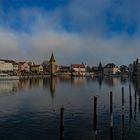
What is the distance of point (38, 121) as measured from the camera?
4244 cm

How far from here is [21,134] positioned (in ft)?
117

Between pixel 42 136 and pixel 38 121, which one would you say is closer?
pixel 42 136

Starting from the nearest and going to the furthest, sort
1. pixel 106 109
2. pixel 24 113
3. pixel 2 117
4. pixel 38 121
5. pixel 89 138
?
pixel 89 138 < pixel 38 121 < pixel 2 117 < pixel 24 113 < pixel 106 109

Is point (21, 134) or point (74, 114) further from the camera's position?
point (74, 114)

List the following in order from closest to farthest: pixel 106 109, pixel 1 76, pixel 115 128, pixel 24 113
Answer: pixel 115 128
pixel 24 113
pixel 106 109
pixel 1 76

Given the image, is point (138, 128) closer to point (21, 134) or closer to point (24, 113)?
point (21, 134)

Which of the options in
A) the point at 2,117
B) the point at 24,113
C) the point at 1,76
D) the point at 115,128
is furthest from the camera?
the point at 1,76

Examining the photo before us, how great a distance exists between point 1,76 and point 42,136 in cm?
16511

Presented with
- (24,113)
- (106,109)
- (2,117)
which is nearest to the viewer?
(2,117)

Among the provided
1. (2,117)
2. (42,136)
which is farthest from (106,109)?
(42,136)

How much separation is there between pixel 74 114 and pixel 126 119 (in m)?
7.57

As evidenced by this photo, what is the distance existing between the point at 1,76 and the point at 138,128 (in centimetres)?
16386

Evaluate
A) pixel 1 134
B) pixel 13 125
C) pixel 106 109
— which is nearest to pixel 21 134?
pixel 1 134

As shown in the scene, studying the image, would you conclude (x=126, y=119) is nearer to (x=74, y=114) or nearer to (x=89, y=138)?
(x=74, y=114)
